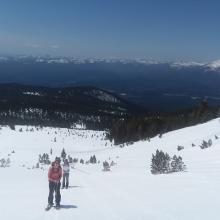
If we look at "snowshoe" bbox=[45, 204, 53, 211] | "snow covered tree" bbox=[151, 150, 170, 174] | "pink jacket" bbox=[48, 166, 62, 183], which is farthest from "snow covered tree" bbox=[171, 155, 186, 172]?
"snowshoe" bbox=[45, 204, 53, 211]

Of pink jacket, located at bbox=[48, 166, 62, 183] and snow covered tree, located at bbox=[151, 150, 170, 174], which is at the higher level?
snow covered tree, located at bbox=[151, 150, 170, 174]

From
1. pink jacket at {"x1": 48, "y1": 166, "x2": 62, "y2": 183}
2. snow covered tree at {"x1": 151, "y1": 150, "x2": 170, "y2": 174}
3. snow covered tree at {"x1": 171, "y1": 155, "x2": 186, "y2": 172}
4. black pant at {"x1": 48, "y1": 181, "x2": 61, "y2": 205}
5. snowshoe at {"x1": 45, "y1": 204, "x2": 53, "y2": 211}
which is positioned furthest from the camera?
snow covered tree at {"x1": 151, "y1": 150, "x2": 170, "y2": 174}

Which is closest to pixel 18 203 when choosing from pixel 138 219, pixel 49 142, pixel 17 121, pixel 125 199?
pixel 125 199

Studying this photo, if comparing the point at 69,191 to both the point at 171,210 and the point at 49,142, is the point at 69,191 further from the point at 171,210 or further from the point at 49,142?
the point at 49,142

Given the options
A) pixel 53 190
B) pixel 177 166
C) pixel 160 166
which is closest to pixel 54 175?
pixel 53 190

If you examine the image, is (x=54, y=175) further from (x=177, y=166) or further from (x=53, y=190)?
(x=177, y=166)

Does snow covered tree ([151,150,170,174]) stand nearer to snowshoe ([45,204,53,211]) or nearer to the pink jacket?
the pink jacket

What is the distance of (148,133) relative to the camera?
313 feet

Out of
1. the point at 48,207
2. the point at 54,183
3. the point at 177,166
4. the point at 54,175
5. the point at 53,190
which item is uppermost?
the point at 177,166

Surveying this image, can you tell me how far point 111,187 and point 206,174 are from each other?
15.1 ft

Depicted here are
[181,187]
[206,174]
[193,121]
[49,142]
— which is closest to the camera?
[181,187]

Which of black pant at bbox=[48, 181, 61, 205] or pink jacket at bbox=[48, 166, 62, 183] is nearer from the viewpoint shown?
black pant at bbox=[48, 181, 61, 205]

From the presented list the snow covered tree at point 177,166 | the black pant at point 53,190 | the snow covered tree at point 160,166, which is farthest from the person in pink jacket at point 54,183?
the snow covered tree at point 160,166

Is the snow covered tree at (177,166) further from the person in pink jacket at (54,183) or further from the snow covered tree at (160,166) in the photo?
the person in pink jacket at (54,183)
